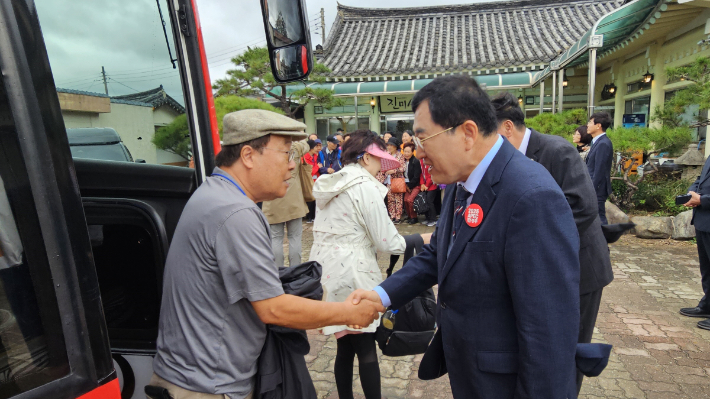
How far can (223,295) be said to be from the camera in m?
1.55

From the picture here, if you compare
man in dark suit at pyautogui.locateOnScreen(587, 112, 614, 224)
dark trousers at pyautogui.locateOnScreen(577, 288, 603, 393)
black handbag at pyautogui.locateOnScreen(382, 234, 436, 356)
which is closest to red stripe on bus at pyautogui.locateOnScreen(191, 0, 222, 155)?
black handbag at pyautogui.locateOnScreen(382, 234, 436, 356)

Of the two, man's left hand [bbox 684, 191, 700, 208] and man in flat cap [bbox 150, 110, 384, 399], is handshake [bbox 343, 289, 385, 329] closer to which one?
man in flat cap [bbox 150, 110, 384, 399]

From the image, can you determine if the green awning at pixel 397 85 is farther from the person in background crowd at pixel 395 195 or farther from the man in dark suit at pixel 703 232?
the man in dark suit at pixel 703 232

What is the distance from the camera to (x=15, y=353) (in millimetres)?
1156

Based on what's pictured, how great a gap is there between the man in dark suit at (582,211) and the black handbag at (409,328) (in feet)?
2.90

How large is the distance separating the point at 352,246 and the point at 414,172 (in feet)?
22.9

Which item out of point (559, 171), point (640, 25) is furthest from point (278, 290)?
point (640, 25)

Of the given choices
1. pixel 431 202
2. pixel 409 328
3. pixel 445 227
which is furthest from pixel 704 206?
pixel 431 202

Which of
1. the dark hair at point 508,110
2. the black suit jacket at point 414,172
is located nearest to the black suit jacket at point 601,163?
the black suit jacket at point 414,172

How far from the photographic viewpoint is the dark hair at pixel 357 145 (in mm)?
2924

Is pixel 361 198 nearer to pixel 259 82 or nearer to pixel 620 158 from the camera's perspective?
pixel 620 158

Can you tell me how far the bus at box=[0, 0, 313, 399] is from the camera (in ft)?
3.66

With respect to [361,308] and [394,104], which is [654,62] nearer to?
[394,104]

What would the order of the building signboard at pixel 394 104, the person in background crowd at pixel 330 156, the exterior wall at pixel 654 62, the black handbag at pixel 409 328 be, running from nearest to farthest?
1. the black handbag at pixel 409 328
2. the exterior wall at pixel 654 62
3. the person in background crowd at pixel 330 156
4. the building signboard at pixel 394 104
